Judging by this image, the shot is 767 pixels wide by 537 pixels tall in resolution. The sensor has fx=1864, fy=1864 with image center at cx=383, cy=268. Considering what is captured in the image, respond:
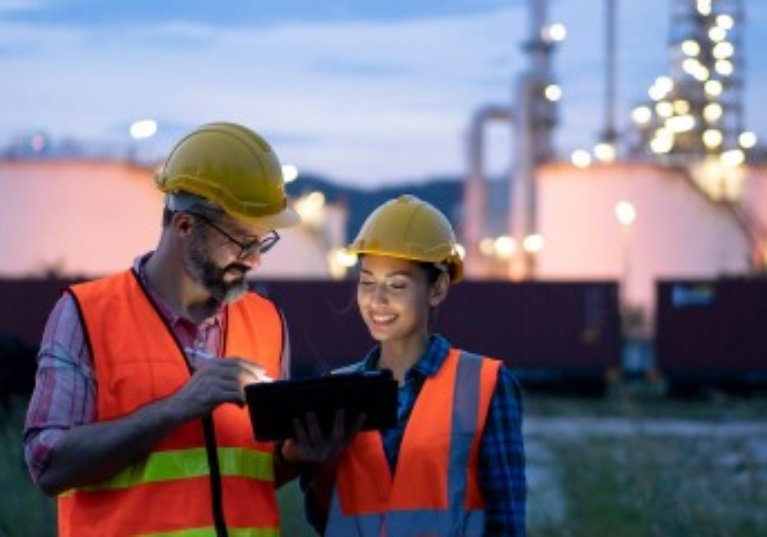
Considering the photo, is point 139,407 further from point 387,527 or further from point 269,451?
point 387,527

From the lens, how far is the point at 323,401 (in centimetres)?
418

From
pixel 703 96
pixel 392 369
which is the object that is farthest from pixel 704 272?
pixel 392 369

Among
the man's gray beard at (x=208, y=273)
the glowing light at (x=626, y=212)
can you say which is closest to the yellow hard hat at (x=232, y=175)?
the man's gray beard at (x=208, y=273)

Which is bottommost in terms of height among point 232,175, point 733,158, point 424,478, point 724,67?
point 424,478

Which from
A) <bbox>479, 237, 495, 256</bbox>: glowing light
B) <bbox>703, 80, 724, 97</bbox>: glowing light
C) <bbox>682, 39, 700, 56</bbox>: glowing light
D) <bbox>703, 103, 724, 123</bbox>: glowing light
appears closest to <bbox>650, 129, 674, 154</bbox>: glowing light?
<bbox>703, 103, 724, 123</bbox>: glowing light

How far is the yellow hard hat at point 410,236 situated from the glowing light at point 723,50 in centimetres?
5699

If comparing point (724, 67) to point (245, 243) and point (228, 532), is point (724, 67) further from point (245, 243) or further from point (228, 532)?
point (228, 532)

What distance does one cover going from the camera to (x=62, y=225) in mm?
50156

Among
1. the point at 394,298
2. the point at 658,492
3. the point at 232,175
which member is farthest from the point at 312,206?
the point at 232,175

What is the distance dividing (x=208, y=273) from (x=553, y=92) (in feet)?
168

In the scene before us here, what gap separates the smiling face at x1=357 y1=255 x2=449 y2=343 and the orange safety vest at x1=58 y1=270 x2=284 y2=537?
1.84 ft

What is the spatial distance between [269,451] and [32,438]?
56cm

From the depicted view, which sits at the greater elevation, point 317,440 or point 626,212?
point 626,212

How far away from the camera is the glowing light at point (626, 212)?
175ft
